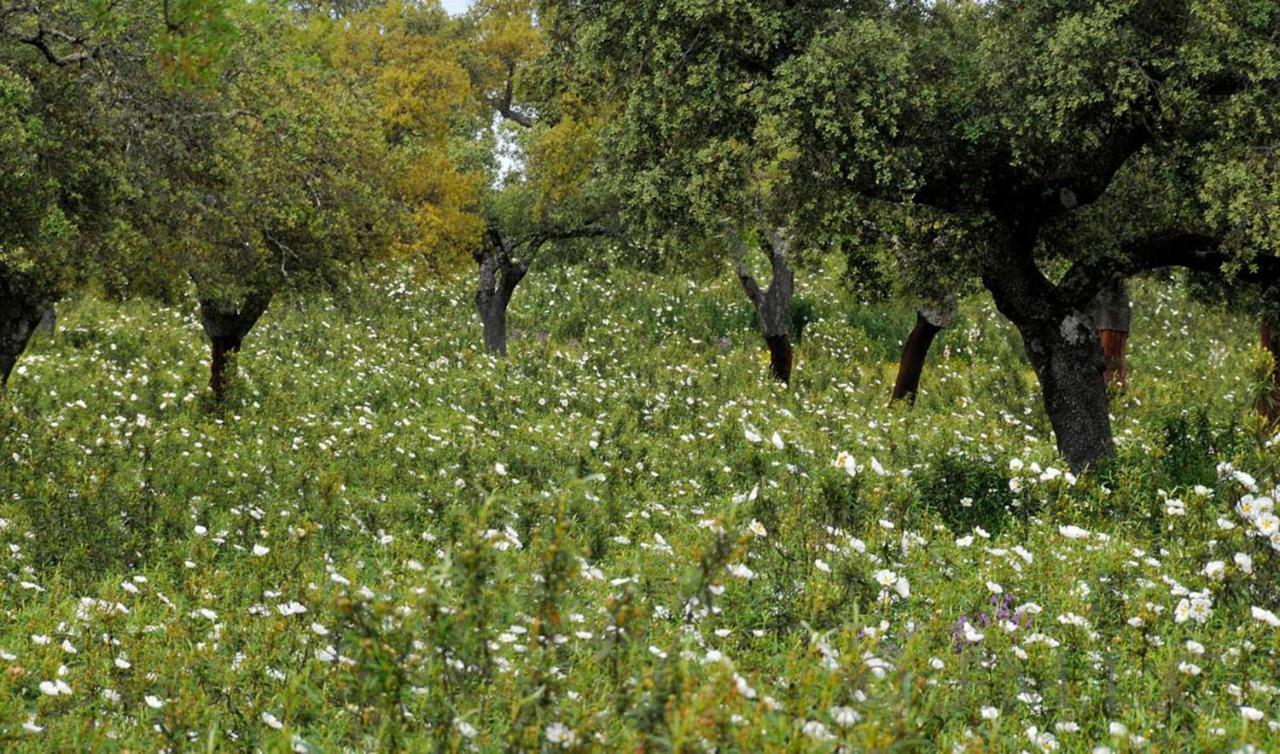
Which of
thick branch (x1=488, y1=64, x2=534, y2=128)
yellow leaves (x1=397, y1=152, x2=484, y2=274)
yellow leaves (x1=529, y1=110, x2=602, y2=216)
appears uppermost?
thick branch (x1=488, y1=64, x2=534, y2=128)

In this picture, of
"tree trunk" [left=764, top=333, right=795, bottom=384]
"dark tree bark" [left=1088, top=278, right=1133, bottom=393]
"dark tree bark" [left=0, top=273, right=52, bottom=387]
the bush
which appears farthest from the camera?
"tree trunk" [left=764, top=333, right=795, bottom=384]

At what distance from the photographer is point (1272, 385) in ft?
34.6

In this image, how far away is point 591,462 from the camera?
1492cm

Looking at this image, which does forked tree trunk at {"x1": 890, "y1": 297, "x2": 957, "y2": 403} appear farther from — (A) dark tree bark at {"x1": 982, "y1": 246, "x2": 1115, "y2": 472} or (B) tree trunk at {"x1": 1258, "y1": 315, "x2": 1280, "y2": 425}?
(A) dark tree bark at {"x1": 982, "y1": 246, "x2": 1115, "y2": 472}

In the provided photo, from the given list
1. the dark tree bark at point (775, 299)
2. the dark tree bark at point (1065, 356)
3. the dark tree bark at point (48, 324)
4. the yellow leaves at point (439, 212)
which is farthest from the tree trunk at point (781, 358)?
the dark tree bark at point (48, 324)

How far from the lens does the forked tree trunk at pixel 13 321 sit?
41.7 ft

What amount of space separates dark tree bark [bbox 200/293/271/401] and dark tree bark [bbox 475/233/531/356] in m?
6.52

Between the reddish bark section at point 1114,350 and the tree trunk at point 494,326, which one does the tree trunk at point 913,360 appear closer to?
the reddish bark section at point 1114,350

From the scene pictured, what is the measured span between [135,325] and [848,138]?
18.0 meters

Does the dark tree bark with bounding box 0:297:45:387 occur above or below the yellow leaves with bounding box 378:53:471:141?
below

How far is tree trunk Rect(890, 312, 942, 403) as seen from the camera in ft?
68.4

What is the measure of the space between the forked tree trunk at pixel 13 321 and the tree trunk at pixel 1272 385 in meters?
12.1

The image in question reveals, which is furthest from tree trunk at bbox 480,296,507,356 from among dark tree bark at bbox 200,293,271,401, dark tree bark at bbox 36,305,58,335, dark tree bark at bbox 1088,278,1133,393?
dark tree bark at bbox 1088,278,1133,393

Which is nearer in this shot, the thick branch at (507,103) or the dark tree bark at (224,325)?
the dark tree bark at (224,325)
